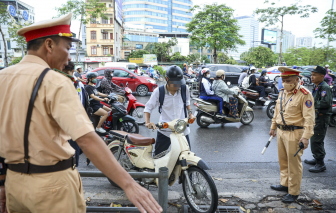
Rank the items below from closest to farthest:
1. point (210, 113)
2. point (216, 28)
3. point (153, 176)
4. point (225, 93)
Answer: point (153, 176)
point (225, 93)
point (210, 113)
point (216, 28)

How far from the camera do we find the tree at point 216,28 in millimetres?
28922

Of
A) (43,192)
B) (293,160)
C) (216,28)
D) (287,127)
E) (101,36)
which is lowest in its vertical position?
(293,160)

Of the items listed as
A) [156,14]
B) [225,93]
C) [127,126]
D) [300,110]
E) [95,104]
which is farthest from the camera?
[156,14]

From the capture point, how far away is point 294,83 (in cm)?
373

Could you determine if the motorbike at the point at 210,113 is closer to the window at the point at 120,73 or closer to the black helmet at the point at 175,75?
the black helmet at the point at 175,75

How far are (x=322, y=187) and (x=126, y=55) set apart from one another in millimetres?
66710

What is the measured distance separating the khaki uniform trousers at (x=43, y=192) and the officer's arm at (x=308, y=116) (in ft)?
10.2

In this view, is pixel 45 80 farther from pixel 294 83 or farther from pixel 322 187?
pixel 322 187

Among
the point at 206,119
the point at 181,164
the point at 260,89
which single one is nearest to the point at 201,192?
the point at 181,164

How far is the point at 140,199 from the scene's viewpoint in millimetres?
1273

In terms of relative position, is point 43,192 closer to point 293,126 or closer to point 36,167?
point 36,167

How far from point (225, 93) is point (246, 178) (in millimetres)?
3828

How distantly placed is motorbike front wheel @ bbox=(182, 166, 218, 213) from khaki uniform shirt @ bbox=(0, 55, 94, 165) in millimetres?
2003

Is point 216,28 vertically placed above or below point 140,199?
above
